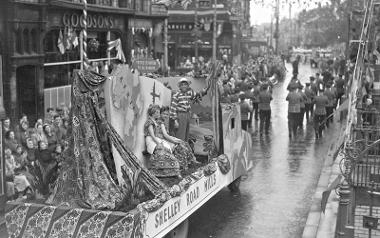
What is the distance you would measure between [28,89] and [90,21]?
4971mm

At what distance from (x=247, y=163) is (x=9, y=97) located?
734 centimetres

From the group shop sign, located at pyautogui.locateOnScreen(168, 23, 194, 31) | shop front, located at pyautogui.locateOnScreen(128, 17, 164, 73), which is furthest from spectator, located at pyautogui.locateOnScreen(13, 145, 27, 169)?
shop sign, located at pyautogui.locateOnScreen(168, 23, 194, 31)

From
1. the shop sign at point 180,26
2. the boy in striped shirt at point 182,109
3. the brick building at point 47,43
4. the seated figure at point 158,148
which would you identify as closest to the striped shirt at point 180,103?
the boy in striped shirt at point 182,109

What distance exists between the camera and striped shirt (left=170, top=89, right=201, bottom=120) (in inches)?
403

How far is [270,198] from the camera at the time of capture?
11.8m

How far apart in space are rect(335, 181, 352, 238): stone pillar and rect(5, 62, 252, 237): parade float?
2.12m

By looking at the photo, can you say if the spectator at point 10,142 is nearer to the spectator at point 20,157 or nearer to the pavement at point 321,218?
the spectator at point 20,157

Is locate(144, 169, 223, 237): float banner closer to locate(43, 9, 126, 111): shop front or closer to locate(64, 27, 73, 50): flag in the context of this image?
locate(43, 9, 126, 111): shop front

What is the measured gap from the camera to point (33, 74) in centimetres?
1755

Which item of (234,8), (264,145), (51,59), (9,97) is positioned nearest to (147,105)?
(9,97)

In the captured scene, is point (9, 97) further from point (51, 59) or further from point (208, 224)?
point (208, 224)

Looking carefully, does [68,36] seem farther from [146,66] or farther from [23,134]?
[23,134]

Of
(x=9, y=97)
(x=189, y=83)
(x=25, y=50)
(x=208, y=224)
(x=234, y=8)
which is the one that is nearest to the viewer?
(x=208, y=224)

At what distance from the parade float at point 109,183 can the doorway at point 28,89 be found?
360 inches
